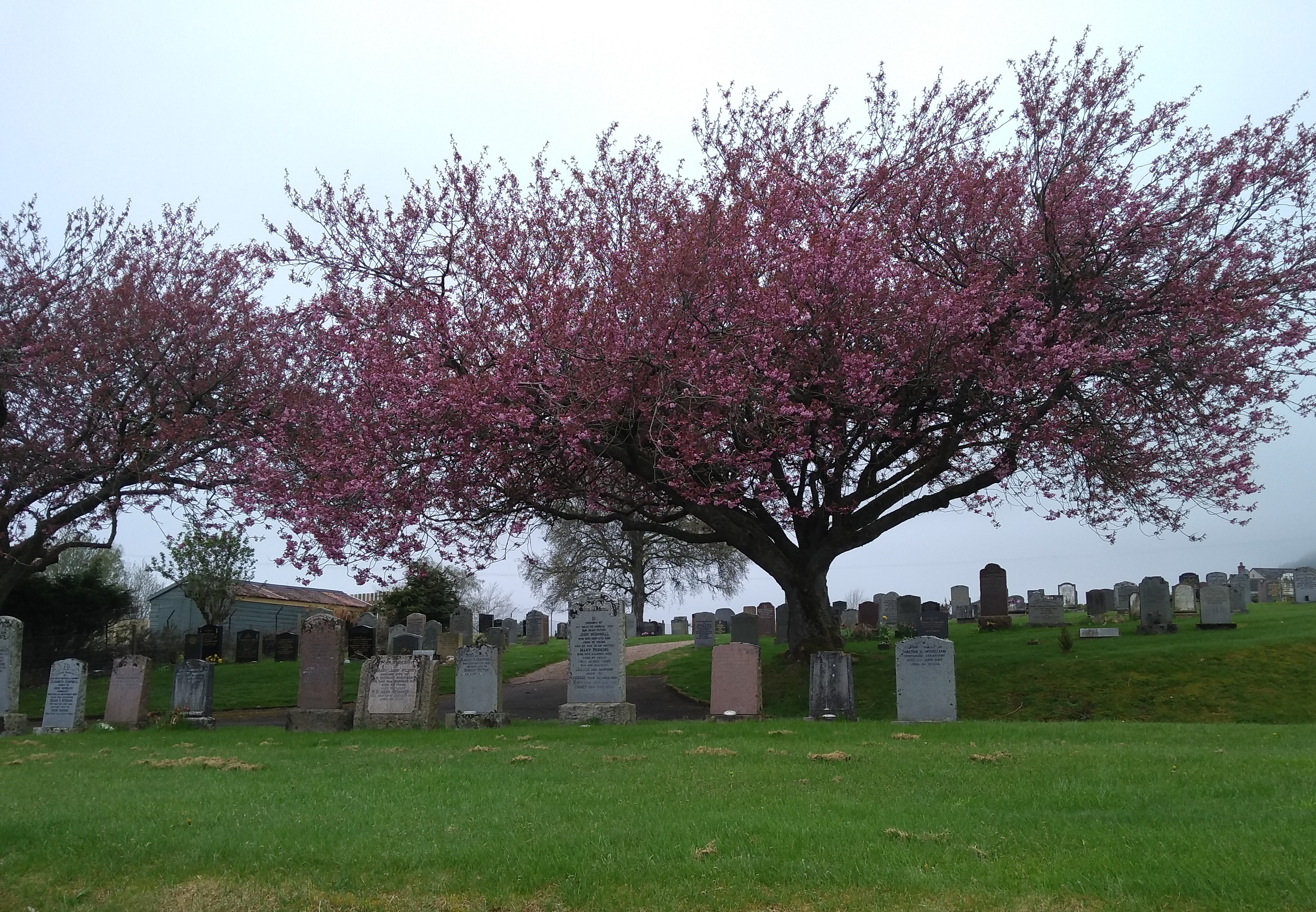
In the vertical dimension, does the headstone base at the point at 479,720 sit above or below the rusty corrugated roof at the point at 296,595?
below

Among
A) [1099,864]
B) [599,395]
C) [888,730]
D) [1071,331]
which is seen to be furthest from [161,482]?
[1099,864]

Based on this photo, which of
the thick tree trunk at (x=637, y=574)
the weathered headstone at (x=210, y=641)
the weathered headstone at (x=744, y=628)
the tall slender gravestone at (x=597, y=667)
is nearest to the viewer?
the tall slender gravestone at (x=597, y=667)

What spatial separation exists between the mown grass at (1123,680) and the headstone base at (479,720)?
16.6 feet

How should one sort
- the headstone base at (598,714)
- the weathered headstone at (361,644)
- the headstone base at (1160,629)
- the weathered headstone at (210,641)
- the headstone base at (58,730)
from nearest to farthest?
the headstone base at (598,714)
the headstone base at (58,730)
the headstone base at (1160,629)
the weathered headstone at (210,641)
the weathered headstone at (361,644)

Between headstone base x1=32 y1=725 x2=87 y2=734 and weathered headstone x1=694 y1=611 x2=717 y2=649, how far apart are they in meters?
17.9

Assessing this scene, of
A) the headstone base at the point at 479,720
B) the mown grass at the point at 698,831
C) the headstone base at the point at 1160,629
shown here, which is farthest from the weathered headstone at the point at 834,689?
the headstone base at the point at 1160,629

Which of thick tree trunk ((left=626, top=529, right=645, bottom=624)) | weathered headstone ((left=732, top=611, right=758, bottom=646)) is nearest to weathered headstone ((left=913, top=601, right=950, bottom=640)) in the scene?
weathered headstone ((left=732, top=611, right=758, bottom=646))

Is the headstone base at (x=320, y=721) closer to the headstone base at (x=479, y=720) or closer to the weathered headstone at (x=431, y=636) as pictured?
the headstone base at (x=479, y=720)

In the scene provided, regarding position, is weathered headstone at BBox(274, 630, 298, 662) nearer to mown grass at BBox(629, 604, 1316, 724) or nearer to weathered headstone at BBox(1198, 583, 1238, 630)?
mown grass at BBox(629, 604, 1316, 724)

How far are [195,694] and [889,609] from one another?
26.2 meters

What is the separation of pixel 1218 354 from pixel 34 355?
23.5 metres

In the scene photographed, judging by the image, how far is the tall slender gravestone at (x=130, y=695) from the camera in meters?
18.0

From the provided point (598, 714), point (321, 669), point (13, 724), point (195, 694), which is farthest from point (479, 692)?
point (13, 724)

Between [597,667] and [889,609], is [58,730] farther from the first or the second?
[889,609]
